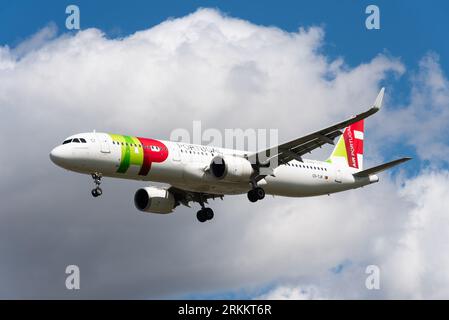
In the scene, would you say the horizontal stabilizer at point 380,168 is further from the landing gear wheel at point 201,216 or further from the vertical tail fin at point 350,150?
the landing gear wheel at point 201,216

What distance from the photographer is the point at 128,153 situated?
57969 mm

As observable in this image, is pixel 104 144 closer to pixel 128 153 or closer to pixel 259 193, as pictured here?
pixel 128 153

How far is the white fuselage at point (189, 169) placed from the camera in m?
57.2

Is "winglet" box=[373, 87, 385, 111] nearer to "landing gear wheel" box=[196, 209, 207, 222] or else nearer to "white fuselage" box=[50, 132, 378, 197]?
"white fuselage" box=[50, 132, 378, 197]

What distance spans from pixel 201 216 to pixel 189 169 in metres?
9.80

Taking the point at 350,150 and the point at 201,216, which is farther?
the point at 350,150

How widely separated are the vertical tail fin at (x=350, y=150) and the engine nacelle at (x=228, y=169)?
514 inches

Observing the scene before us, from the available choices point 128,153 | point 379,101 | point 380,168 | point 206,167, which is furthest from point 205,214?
point 379,101

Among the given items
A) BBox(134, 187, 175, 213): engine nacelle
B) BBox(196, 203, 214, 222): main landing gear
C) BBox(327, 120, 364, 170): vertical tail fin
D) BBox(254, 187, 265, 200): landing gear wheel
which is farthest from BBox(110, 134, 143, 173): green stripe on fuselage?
BBox(327, 120, 364, 170): vertical tail fin

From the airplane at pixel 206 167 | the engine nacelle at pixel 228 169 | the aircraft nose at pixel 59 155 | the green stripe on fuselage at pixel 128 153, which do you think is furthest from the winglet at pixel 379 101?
the aircraft nose at pixel 59 155

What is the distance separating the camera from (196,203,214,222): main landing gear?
69.1 meters

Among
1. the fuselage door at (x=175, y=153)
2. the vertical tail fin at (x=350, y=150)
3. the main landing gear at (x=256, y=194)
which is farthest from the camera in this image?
the vertical tail fin at (x=350, y=150)

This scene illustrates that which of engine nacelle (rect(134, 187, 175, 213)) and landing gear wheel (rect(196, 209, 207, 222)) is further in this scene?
landing gear wheel (rect(196, 209, 207, 222))
